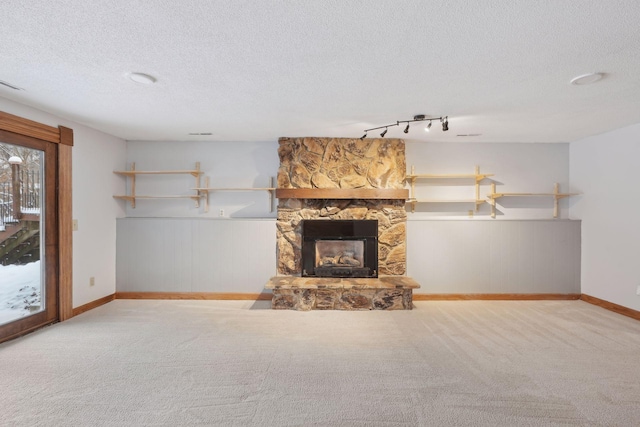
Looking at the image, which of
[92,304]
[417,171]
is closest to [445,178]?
[417,171]

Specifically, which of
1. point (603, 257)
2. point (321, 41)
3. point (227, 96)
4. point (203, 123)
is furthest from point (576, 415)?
point (203, 123)

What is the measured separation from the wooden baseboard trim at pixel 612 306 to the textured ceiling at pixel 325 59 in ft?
7.35

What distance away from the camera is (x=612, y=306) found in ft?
13.7

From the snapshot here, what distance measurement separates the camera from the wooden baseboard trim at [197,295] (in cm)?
467

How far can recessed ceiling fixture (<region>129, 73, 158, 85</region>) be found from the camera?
2.50 m

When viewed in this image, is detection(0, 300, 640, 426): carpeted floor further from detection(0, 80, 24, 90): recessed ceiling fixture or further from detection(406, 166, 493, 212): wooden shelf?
detection(0, 80, 24, 90): recessed ceiling fixture

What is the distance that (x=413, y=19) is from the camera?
5.85 feet

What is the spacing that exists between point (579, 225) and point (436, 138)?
2.43m

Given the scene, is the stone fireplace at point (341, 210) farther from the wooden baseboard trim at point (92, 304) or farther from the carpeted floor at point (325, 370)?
the wooden baseboard trim at point (92, 304)

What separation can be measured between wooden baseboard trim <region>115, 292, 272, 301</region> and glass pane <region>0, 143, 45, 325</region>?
1.18 metres

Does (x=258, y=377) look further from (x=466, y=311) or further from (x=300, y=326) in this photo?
(x=466, y=311)

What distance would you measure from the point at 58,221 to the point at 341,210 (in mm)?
3377

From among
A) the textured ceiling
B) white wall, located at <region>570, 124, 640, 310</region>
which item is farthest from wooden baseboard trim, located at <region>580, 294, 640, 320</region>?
the textured ceiling

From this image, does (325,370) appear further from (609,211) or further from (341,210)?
(609,211)
